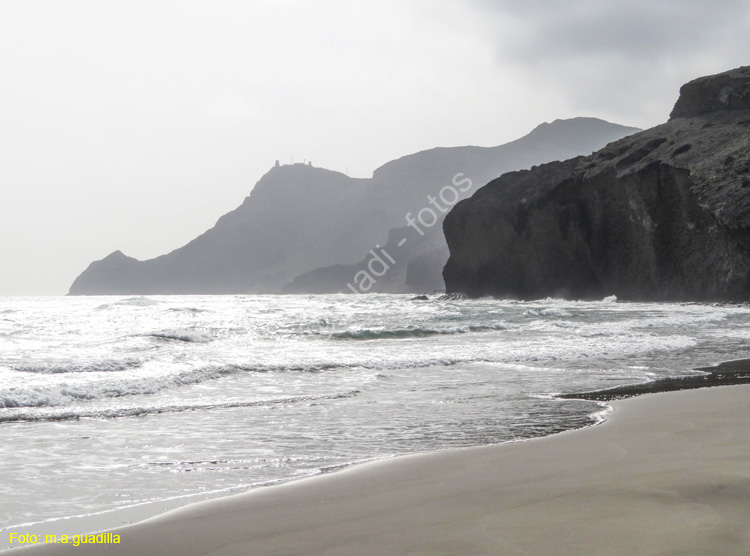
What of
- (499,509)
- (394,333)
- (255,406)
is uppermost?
(499,509)

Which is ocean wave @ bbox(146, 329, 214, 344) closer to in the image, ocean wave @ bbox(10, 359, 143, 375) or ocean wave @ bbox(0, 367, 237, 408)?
ocean wave @ bbox(10, 359, 143, 375)

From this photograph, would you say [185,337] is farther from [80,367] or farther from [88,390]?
[88,390]

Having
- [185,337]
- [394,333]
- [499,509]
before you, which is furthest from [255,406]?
[394,333]

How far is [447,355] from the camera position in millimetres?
13727

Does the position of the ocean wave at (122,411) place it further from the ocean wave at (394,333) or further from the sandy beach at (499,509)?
the ocean wave at (394,333)

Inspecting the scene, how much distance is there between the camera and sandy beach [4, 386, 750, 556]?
2684 millimetres

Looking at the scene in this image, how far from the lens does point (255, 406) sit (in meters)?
7.72

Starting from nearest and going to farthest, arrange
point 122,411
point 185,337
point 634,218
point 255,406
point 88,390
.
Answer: point 122,411 → point 255,406 → point 88,390 → point 185,337 → point 634,218

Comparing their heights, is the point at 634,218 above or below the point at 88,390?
above

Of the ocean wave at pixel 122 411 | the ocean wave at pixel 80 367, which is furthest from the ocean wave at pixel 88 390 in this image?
the ocean wave at pixel 80 367

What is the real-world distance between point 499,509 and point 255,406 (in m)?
4.90

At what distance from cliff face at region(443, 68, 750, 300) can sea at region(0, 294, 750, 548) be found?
2973cm

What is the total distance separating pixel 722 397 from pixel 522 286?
59896mm

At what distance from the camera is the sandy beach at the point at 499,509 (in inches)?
106
